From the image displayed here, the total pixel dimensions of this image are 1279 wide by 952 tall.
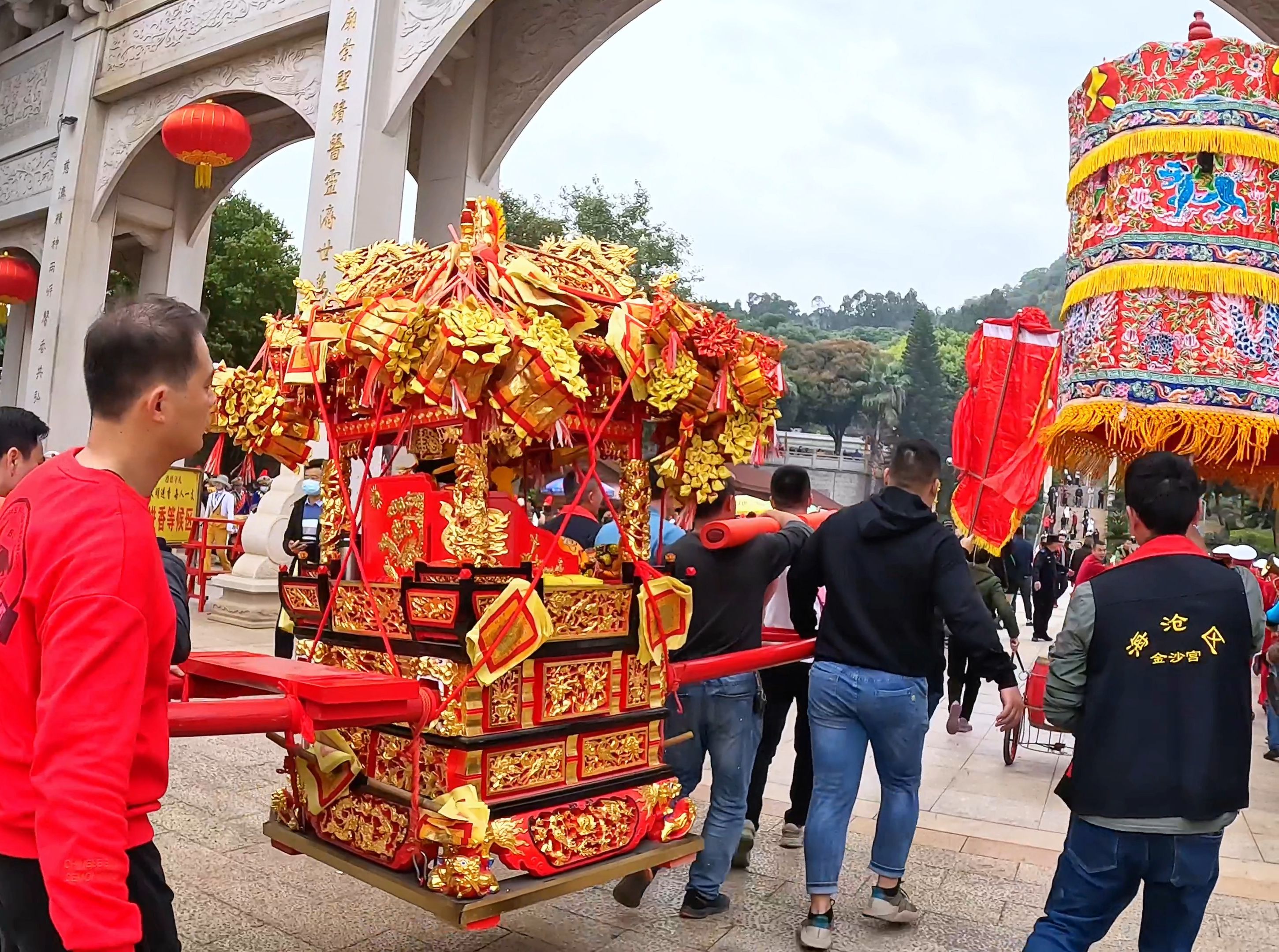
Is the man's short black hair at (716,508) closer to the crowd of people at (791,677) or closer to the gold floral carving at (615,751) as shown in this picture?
the crowd of people at (791,677)

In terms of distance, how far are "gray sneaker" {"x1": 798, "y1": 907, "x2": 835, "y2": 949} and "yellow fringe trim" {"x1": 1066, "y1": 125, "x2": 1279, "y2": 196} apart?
160 inches

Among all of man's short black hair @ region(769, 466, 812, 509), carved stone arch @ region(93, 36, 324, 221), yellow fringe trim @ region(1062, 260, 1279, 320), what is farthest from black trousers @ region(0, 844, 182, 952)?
carved stone arch @ region(93, 36, 324, 221)

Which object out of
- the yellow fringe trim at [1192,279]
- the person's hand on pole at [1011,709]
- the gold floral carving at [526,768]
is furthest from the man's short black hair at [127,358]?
the yellow fringe trim at [1192,279]

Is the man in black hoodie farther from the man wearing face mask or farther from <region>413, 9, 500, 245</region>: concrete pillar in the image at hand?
<region>413, 9, 500, 245</region>: concrete pillar

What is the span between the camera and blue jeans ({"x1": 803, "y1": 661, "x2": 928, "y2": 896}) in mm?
3367

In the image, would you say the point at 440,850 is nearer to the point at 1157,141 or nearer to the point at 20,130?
the point at 1157,141

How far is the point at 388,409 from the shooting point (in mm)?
3129

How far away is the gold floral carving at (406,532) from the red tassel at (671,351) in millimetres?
829

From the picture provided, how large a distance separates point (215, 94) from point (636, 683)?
1037 centimetres

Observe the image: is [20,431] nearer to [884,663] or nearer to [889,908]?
[884,663]

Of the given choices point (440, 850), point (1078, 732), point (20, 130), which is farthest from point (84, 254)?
point (1078, 732)

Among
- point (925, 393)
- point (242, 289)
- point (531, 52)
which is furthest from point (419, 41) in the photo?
point (925, 393)

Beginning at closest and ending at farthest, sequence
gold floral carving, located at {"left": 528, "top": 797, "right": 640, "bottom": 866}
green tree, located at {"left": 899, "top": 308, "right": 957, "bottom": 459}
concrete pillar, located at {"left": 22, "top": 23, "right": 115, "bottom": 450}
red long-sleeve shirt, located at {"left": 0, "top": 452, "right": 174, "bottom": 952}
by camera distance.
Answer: red long-sleeve shirt, located at {"left": 0, "top": 452, "right": 174, "bottom": 952} < gold floral carving, located at {"left": 528, "top": 797, "right": 640, "bottom": 866} < concrete pillar, located at {"left": 22, "top": 23, "right": 115, "bottom": 450} < green tree, located at {"left": 899, "top": 308, "right": 957, "bottom": 459}

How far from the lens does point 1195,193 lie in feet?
16.4
